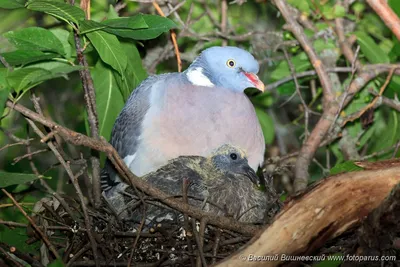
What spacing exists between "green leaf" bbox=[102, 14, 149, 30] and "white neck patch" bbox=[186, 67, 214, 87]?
62 centimetres

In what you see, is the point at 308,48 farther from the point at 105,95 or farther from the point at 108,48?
the point at 108,48

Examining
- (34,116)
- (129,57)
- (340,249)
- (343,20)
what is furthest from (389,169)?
(343,20)

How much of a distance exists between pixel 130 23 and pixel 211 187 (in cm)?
75

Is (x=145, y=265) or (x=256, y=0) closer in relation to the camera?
(x=145, y=265)

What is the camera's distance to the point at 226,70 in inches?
141

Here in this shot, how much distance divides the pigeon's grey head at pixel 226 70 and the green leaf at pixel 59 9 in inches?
28.3

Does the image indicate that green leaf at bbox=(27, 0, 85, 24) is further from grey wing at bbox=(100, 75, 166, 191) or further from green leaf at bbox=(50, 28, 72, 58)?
grey wing at bbox=(100, 75, 166, 191)

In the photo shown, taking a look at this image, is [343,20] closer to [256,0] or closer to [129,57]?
[256,0]

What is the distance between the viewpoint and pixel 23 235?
3277 millimetres

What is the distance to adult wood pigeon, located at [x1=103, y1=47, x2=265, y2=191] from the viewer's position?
3438 millimetres

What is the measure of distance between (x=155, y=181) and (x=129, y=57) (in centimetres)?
75

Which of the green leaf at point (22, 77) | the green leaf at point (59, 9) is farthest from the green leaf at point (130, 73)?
the green leaf at point (22, 77)

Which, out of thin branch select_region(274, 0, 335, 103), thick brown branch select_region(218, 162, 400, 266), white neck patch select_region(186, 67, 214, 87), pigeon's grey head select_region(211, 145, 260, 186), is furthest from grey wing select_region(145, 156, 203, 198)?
thin branch select_region(274, 0, 335, 103)

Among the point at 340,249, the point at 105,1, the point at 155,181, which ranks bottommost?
the point at 340,249
